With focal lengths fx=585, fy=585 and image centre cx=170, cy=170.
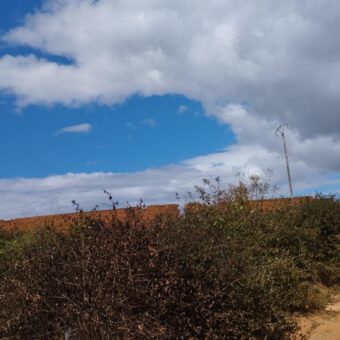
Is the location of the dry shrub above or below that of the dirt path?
above

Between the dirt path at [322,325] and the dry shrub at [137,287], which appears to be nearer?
the dry shrub at [137,287]

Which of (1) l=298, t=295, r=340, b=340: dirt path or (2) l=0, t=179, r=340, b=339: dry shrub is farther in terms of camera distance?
(1) l=298, t=295, r=340, b=340: dirt path

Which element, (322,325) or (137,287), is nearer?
(137,287)

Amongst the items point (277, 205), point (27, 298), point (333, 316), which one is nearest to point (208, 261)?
point (27, 298)

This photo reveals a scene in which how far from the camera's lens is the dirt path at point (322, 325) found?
9477 millimetres

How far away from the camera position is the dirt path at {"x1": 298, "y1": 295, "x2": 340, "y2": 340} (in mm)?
9477

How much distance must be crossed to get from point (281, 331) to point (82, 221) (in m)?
3.20

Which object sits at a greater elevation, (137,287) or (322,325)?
(137,287)

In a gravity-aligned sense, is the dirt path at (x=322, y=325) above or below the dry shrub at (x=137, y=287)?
below

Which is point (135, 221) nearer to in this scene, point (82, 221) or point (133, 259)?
point (133, 259)

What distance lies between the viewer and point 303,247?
13258 mm

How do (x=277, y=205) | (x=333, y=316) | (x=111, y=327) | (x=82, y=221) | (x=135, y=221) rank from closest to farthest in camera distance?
(x=111, y=327), (x=135, y=221), (x=82, y=221), (x=333, y=316), (x=277, y=205)

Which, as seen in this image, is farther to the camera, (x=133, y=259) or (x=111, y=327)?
(x=133, y=259)

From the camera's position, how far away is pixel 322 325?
10273 millimetres
